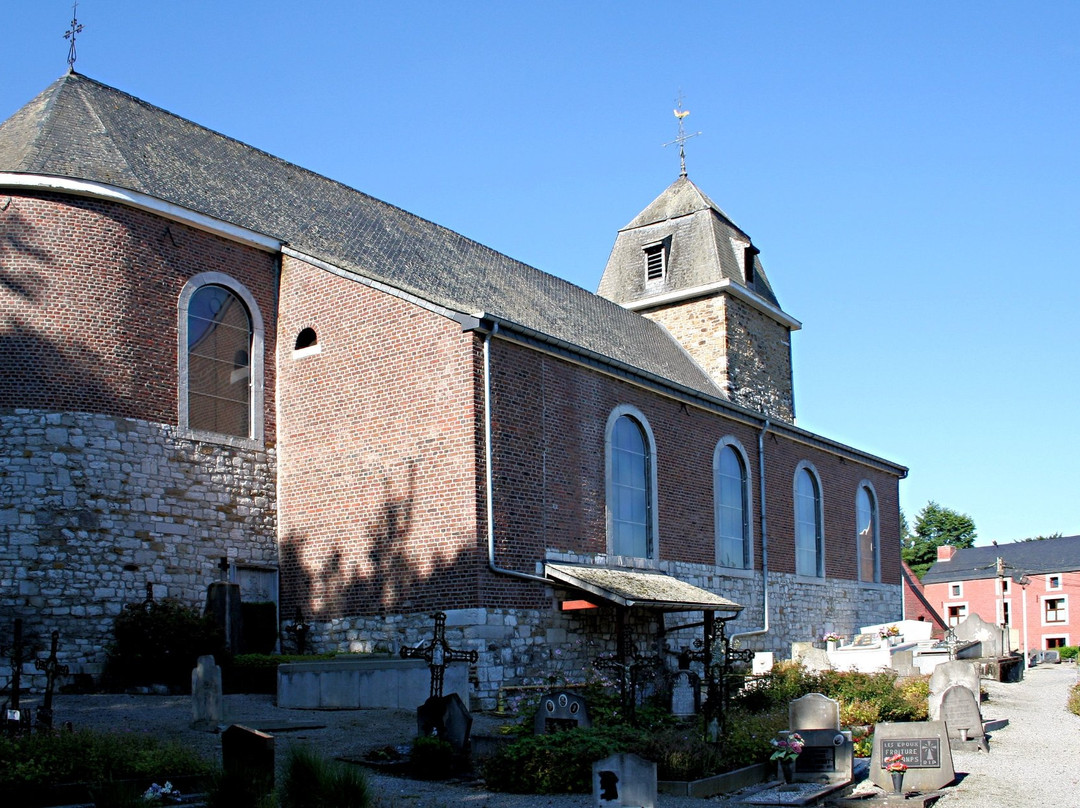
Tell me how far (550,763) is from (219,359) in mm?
10516

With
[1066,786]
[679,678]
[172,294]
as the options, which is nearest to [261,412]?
[172,294]

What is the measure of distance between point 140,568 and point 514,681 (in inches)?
226

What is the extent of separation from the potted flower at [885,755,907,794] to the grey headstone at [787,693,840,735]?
1.31m

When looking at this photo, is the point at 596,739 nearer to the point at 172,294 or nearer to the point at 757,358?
the point at 172,294

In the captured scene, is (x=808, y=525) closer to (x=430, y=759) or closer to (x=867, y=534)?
(x=867, y=534)

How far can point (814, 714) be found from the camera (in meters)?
13.0

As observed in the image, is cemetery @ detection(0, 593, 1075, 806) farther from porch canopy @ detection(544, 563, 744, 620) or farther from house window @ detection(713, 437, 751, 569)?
house window @ detection(713, 437, 751, 569)

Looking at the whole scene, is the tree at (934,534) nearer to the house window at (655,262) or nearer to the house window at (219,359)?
the house window at (655,262)

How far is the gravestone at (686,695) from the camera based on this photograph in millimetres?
15477

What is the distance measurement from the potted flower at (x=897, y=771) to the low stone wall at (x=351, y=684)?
6.38 metres

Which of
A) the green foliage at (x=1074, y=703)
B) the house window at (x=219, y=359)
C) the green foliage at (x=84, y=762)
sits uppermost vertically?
the house window at (x=219, y=359)

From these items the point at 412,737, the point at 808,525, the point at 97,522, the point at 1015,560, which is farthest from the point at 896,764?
the point at 1015,560

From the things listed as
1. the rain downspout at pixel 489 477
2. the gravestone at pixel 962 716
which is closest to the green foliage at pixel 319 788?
the rain downspout at pixel 489 477

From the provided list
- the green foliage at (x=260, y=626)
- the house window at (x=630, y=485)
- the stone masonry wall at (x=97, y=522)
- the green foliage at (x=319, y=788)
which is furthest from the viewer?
the house window at (x=630, y=485)
